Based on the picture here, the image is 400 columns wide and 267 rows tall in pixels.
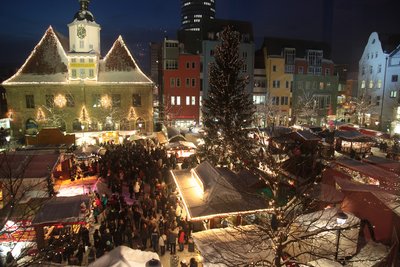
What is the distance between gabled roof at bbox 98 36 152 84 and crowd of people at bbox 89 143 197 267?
13.7 metres

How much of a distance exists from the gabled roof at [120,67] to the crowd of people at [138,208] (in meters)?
13.7

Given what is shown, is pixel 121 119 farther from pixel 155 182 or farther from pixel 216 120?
pixel 155 182

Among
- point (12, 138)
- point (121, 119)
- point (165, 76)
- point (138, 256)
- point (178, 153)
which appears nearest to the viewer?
point (138, 256)

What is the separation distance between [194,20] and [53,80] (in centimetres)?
12368

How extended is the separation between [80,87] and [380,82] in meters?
38.7

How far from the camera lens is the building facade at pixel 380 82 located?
39188 millimetres

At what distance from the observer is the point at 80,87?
33.2m

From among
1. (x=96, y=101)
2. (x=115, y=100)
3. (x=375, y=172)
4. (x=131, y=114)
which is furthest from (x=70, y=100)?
(x=375, y=172)

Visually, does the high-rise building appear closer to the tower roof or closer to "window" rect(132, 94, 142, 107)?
the tower roof

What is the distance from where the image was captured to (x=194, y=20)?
145875 mm

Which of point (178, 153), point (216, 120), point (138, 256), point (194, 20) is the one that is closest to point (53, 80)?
point (178, 153)

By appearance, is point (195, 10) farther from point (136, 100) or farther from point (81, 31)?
point (136, 100)

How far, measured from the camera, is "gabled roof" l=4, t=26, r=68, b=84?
33031 mm

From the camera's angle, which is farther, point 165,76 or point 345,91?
point 345,91
